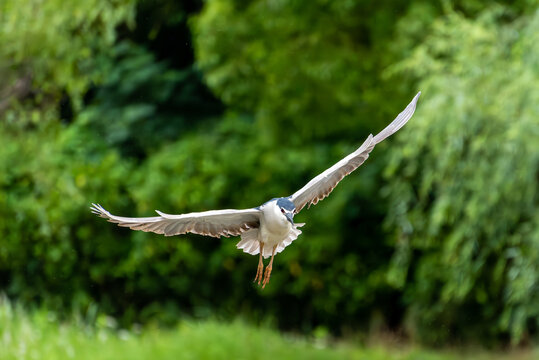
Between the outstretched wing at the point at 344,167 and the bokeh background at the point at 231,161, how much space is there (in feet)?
7.76

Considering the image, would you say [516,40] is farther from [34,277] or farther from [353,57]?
[34,277]

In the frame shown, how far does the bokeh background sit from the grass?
462mm

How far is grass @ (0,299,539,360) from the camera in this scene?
599cm

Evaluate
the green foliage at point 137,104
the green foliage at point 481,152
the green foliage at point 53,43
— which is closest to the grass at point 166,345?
the green foliage at point 481,152

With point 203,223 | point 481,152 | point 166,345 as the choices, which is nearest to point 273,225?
point 203,223

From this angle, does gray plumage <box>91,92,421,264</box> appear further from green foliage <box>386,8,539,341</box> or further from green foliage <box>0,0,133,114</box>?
green foliage <box>0,0,133,114</box>

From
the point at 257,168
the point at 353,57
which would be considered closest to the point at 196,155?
the point at 257,168

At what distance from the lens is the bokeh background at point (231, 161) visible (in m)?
6.73

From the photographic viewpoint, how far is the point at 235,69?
7.75 meters

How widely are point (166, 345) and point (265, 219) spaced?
3357 mm

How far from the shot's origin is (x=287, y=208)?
112 inches

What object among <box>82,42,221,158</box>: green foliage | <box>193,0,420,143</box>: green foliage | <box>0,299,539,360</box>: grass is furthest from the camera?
<box>82,42,221,158</box>: green foliage

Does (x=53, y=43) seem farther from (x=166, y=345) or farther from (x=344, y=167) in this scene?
(x=344, y=167)

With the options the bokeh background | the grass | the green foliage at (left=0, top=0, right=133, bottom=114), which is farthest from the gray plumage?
the green foliage at (left=0, top=0, right=133, bottom=114)
